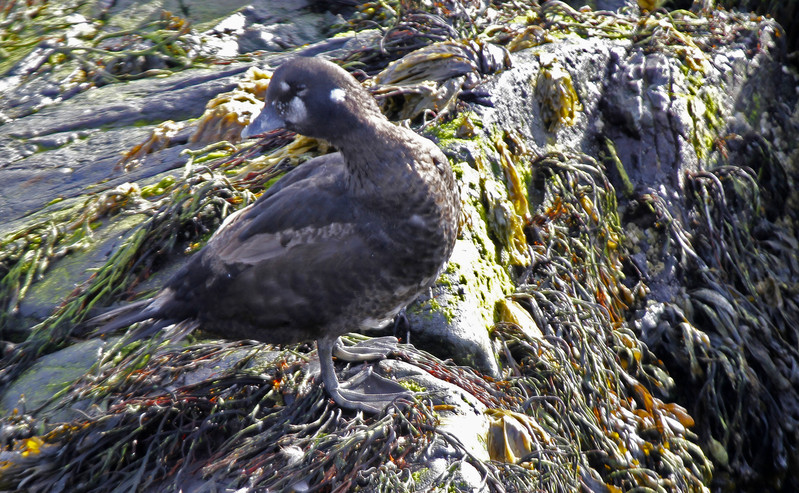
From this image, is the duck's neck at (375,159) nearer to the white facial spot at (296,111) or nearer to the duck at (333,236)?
the duck at (333,236)

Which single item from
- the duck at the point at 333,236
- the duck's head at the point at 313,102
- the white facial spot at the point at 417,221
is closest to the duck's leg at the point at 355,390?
the duck at the point at 333,236

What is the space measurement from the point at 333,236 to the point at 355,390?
72 centimetres

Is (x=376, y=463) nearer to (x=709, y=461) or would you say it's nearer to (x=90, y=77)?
(x=709, y=461)

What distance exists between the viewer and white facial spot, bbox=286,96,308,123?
262 centimetres

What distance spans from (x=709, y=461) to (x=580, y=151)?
6.41 ft

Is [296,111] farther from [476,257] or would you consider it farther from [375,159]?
[476,257]

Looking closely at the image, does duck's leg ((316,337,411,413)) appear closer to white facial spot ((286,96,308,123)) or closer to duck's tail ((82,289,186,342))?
duck's tail ((82,289,186,342))

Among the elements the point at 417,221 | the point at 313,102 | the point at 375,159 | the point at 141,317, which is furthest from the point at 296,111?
the point at 141,317

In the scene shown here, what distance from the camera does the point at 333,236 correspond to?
2.63m

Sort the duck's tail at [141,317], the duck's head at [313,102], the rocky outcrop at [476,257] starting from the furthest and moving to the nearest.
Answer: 1. the duck's tail at [141,317]
2. the rocky outcrop at [476,257]
3. the duck's head at [313,102]

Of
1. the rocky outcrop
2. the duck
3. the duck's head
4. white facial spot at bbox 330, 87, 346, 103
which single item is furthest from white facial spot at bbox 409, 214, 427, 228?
the rocky outcrop

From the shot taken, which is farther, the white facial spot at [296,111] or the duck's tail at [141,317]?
the duck's tail at [141,317]

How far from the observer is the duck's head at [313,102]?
260 centimetres

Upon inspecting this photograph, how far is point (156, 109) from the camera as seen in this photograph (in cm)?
509
